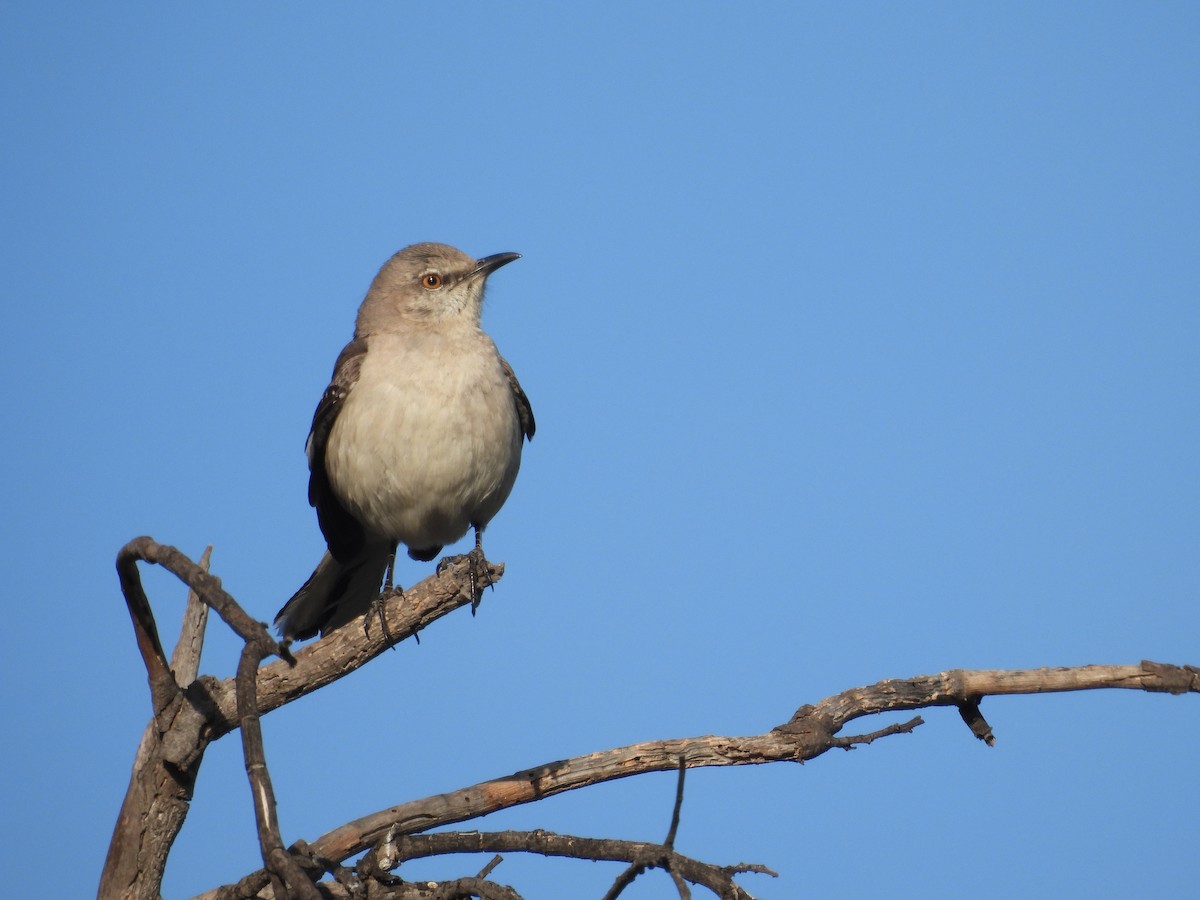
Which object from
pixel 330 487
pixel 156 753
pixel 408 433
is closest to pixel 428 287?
pixel 408 433

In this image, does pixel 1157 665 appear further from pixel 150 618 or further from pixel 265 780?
pixel 150 618

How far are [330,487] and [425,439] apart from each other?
1.13 meters

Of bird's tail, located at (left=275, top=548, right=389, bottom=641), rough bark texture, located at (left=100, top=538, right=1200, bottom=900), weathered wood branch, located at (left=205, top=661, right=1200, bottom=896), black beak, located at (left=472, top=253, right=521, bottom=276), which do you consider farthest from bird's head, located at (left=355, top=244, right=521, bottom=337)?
weathered wood branch, located at (left=205, top=661, right=1200, bottom=896)

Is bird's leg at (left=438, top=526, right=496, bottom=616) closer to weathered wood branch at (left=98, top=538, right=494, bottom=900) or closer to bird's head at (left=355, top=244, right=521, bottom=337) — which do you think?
weathered wood branch at (left=98, top=538, right=494, bottom=900)

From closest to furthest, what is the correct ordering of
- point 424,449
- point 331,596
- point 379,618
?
point 379,618, point 424,449, point 331,596

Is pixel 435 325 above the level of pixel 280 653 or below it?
above

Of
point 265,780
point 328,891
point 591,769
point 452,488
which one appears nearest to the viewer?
point 265,780

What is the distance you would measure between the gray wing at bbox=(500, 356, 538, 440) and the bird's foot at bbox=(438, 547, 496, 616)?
5.69 ft

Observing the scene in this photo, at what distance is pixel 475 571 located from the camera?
6258 millimetres

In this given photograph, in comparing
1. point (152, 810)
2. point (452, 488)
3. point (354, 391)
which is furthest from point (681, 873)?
point (354, 391)

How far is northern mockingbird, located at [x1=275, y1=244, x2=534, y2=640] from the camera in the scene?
7.11 meters

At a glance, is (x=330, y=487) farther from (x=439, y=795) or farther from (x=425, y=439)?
(x=439, y=795)

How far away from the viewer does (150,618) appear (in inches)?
213

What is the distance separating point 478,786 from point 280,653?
1880 millimetres
